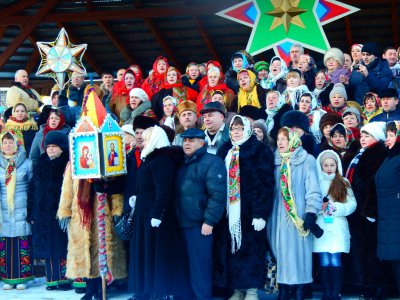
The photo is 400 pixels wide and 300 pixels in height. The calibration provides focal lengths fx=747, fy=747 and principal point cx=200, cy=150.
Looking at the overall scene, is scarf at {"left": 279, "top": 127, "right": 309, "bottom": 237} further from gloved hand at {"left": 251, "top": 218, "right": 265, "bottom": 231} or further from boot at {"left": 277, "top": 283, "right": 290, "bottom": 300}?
boot at {"left": 277, "top": 283, "right": 290, "bottom": 300}

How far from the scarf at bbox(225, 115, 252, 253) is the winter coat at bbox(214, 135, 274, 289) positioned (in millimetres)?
43

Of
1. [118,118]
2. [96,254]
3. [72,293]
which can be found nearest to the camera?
[96,254]

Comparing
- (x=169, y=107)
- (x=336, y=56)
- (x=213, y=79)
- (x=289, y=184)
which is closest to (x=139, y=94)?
(x=169, y=107)

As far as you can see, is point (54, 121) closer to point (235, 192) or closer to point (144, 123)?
point (144, 123)

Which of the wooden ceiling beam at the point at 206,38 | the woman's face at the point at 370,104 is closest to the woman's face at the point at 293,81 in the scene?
the woman's face at the point at 370,104

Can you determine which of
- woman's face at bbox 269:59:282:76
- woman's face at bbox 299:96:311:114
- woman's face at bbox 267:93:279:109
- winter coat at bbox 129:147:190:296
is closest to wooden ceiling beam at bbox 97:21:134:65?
woman's face at bbox 269:59:282:76

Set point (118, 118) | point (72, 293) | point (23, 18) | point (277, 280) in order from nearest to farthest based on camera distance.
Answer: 1. point (277, 280)
2. point (72, 293)
3. point (118, 118)
4. point (23, 18)

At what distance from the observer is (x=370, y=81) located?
9.47 meters

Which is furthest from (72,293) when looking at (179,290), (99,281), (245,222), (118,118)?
(118,118)

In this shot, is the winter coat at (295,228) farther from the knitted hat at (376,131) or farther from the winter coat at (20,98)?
the winter coat at (20,98)

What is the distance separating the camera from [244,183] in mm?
6828

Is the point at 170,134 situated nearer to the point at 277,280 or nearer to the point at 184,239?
the point at 184,239

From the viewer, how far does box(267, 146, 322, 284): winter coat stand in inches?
263

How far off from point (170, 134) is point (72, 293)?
204 cm
